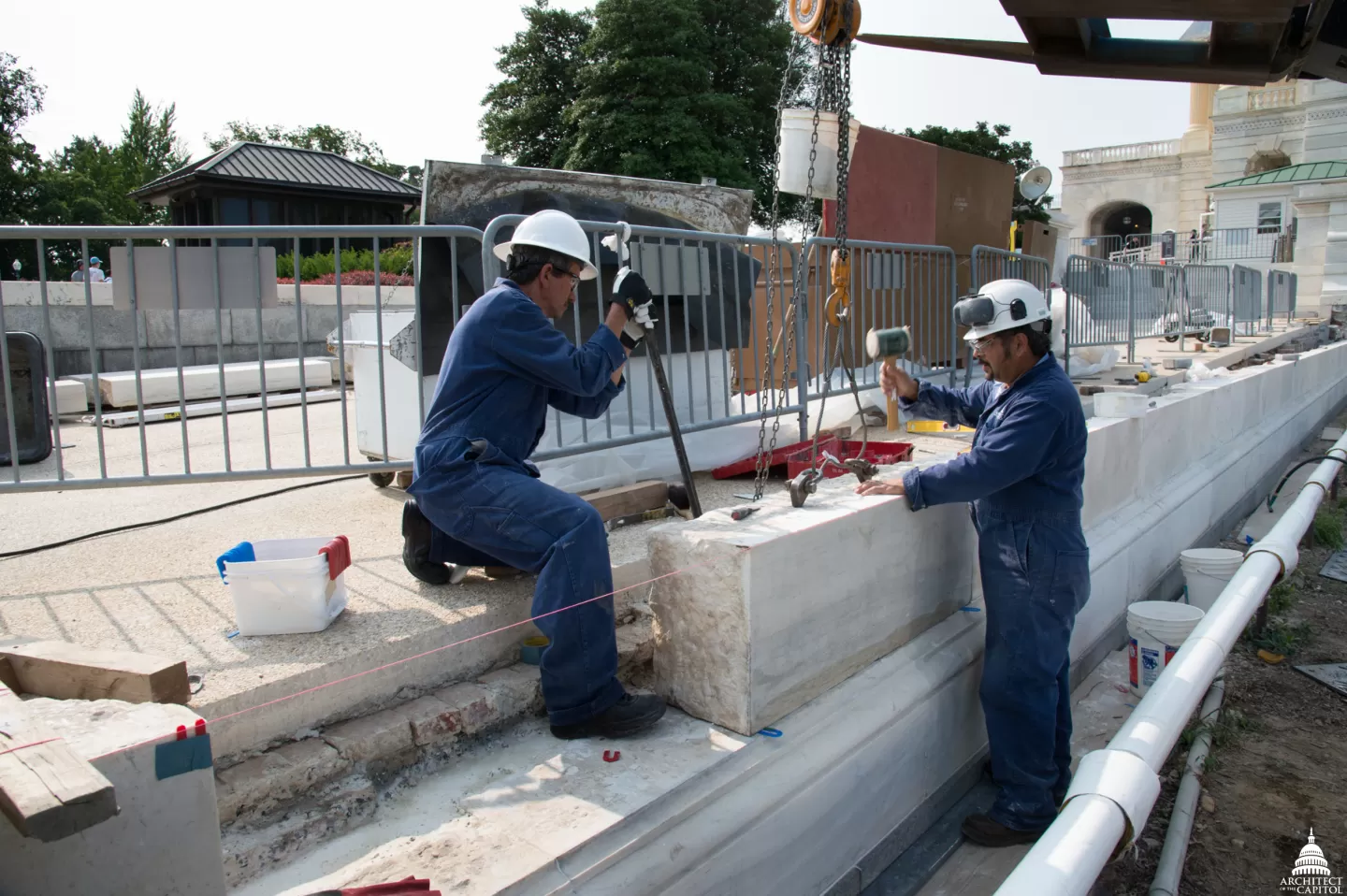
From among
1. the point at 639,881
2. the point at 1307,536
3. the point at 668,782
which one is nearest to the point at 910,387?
the point at 668,782

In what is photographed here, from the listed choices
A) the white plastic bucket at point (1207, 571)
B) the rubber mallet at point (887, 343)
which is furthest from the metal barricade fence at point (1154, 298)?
the rubber mallet at point (887, 343)

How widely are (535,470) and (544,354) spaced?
0.49 metres

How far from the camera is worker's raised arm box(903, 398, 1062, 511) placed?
3330 millimetres

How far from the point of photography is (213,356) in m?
12.9

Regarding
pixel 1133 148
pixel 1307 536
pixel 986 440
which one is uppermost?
pixel 1133 148

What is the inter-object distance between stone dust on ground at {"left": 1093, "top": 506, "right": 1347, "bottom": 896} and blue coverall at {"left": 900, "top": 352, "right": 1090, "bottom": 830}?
510 millimetres

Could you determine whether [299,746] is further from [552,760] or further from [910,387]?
[910,387]

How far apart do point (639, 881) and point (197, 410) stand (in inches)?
342

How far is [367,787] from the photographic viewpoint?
101 inches

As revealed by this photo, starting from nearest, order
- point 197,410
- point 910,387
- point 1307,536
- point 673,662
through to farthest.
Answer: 1. point 673,662
2. point 910,387
3. point 1307,536
4. point 197,410

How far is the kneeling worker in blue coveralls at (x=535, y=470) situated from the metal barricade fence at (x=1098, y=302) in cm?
739

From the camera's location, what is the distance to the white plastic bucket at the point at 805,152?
5.49m

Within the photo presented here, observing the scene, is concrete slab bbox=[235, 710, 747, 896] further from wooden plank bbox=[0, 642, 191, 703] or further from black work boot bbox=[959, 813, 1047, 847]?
black work boot bbox=[959, 813, 1047, 847]

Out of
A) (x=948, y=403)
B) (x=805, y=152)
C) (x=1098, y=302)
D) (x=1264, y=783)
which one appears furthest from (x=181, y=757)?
(x=1098, y=302)
